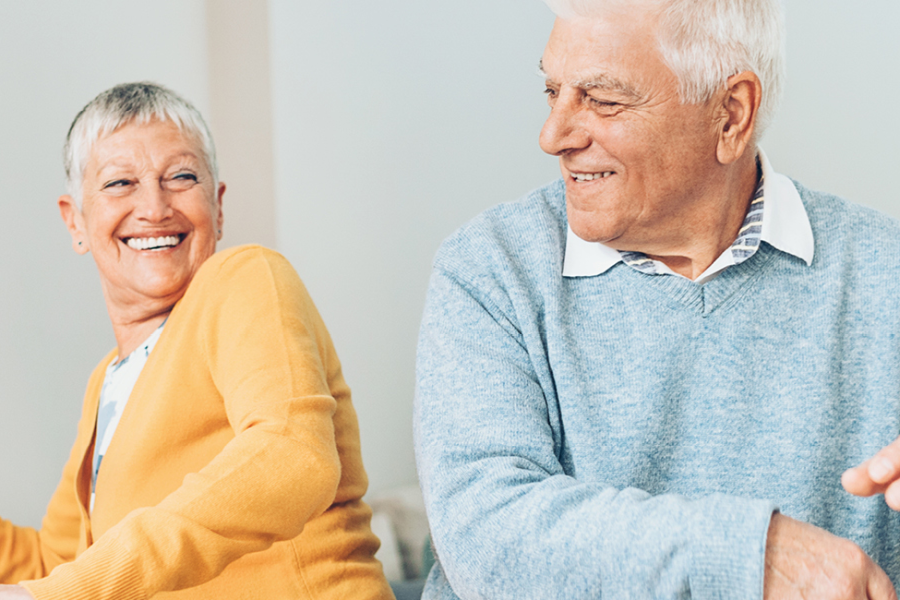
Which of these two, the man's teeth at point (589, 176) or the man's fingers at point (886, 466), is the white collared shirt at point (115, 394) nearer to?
the man's teeth at point (589, 176)

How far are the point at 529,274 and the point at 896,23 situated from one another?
142cm

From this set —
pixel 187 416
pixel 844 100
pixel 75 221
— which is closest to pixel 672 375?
pixel 187 416

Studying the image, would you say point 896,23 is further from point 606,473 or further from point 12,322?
point 12,322

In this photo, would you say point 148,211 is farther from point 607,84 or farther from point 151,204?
point 607,84

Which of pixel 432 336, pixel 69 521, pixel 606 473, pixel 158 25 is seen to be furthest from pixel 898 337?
pixel 158 25

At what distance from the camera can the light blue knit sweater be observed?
1.09 m

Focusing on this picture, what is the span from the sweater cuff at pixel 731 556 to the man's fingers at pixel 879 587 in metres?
0.12

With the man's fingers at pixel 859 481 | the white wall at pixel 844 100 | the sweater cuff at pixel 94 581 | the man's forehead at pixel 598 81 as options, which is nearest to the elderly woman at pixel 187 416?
the sweater cuff at pixel 94 581

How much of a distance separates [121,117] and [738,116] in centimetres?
97

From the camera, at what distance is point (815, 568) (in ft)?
2.77

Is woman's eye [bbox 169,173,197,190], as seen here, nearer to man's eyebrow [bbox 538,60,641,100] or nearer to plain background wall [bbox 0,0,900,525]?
plain background wall [bbox 0,0,900,525]

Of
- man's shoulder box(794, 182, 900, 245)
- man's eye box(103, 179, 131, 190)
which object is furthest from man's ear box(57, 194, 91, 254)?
man's shoulder box(794, 182, 900, 245)

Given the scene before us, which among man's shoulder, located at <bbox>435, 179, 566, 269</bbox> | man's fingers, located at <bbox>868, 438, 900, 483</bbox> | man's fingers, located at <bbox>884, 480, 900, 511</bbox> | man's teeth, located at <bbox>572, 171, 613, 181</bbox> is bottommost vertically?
man's fingers, located at <bbox>884, 480, 900, 511</bbox>

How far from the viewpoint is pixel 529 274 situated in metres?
1.21
